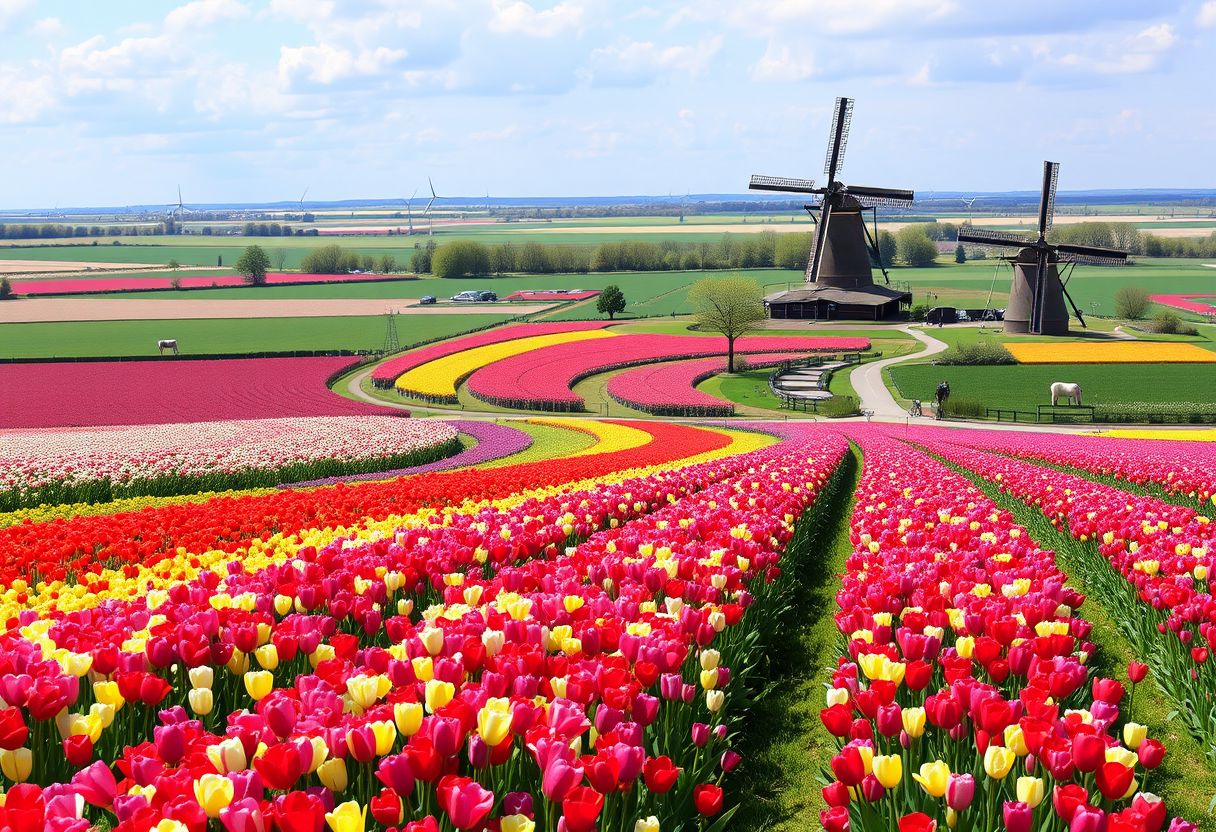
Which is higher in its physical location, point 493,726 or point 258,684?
point 493,726

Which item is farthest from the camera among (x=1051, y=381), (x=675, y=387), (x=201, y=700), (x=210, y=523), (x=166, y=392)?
(x=1051, y=381)

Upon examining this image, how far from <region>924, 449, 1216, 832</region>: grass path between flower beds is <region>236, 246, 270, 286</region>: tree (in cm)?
15193

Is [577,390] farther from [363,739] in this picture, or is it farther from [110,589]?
[363,739]

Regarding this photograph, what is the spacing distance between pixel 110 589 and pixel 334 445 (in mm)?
22760

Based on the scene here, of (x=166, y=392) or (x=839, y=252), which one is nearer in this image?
(x=166, y=392)

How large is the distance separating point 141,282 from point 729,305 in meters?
108

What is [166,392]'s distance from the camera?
199 ft

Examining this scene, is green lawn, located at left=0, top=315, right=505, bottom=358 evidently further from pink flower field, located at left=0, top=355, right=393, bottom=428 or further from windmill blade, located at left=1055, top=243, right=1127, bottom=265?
windmill blade, located at left=1055, top=243, right=1127, bottom=265

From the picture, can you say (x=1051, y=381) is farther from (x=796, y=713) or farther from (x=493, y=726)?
(x=493, y=726)

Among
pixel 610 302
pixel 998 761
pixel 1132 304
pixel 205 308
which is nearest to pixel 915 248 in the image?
pixel 1132 304

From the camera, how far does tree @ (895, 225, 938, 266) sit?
600 ft

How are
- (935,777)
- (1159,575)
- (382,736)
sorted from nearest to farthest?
(935,777), (382,736), (1159,575)

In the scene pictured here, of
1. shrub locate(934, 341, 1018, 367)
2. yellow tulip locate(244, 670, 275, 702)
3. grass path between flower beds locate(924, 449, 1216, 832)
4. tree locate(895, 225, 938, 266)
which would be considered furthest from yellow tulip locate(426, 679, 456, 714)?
tree locate(895, 225, 938, 266)

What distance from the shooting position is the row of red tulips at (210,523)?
11398 mm
